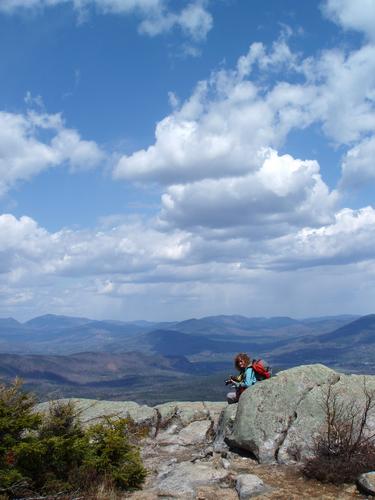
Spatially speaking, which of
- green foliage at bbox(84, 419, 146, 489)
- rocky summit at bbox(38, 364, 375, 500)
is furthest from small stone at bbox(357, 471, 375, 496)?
green foliage at bbox(84, 419, 146, 489)

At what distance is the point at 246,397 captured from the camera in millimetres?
17281

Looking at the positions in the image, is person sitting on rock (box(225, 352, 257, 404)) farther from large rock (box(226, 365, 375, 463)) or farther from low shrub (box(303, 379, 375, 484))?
low shrub (box(303, 379, 375, 484))

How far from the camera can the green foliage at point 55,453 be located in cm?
1237

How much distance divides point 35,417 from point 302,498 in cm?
775

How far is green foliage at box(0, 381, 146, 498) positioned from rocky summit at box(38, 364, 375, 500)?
3.47ft

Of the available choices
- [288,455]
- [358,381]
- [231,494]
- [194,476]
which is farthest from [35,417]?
[358,381]

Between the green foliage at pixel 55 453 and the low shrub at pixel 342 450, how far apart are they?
18.0 feet

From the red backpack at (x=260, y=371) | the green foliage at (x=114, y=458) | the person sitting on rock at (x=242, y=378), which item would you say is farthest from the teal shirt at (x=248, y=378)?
the green foliage at (x=114, y=458)

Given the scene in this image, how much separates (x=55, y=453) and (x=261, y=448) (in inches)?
267

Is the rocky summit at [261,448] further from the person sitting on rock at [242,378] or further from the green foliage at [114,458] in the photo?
the person sitting on rock at [242,378]

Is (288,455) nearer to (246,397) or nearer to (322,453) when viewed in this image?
(322,453)

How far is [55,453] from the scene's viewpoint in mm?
12953

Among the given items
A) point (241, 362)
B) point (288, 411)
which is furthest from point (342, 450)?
point (241, 362)

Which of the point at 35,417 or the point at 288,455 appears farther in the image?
the point at 288,455
